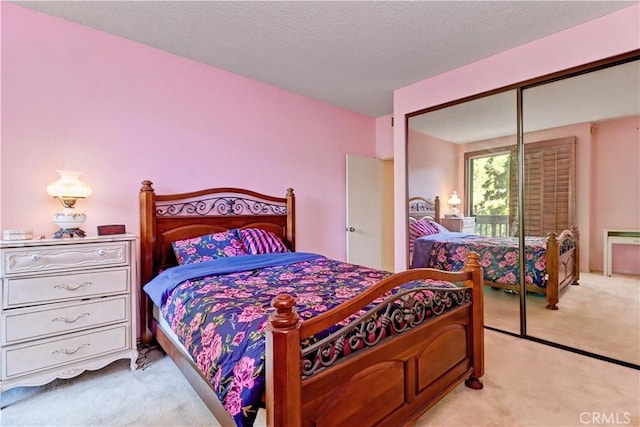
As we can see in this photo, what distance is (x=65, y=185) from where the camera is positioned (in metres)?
2.18

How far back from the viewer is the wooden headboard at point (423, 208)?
3.51 metres

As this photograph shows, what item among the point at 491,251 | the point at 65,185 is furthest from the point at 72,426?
the point at 491,251

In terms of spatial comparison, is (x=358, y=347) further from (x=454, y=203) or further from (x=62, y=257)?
(x=454, y=203)

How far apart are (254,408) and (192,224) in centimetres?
212

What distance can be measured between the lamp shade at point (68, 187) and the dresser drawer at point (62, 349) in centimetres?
98

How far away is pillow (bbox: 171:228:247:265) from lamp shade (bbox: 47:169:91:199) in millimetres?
775

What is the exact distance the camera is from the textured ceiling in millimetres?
2201

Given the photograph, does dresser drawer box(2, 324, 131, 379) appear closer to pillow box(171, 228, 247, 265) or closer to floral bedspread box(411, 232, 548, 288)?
pillow box(171, 228, 247, 265)

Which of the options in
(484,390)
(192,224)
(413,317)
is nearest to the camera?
(413,317)

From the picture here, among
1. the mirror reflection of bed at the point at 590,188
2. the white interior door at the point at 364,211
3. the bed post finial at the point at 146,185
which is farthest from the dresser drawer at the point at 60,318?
the mirror reflection of bed at the point at 590,188

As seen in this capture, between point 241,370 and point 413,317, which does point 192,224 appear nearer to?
point 241,370

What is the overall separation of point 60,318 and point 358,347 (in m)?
1.97

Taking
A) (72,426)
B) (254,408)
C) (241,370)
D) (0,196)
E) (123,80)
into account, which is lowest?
(72,426)

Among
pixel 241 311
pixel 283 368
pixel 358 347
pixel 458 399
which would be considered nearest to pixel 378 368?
pixel 358 347
